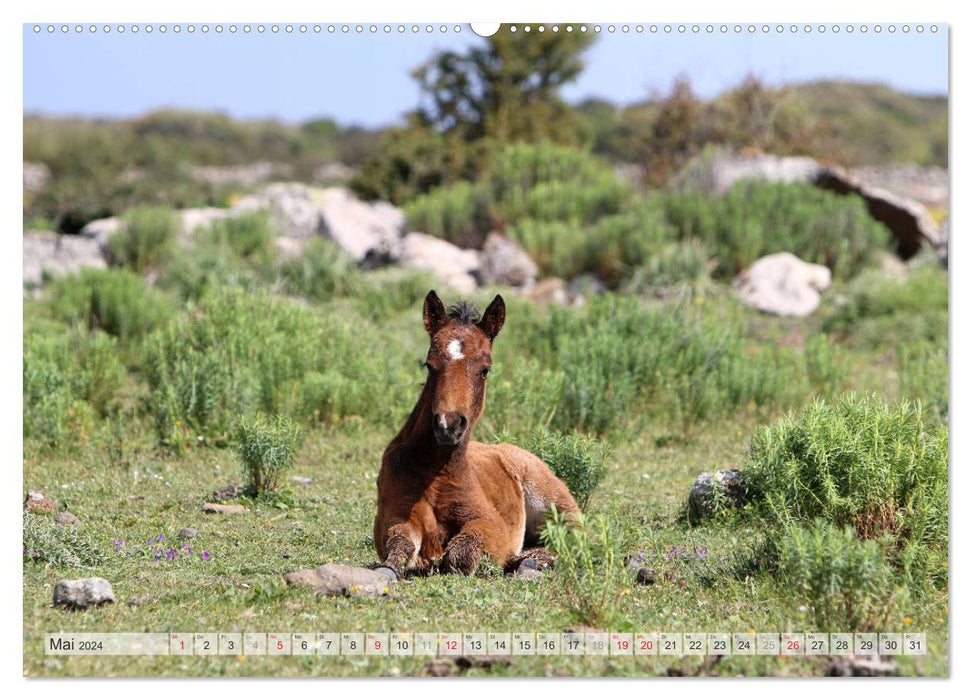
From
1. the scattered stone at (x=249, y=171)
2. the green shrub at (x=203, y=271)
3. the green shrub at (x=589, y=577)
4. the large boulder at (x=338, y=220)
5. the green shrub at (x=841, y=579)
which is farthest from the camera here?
the scattered stone at (x=249, y=171)

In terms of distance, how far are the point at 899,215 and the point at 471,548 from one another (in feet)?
53.5

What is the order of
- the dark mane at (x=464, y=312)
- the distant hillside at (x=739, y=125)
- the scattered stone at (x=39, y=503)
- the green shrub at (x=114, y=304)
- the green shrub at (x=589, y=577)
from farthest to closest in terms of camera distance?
1. the distant hillside at (x=739, y=125)
2. the green shrub at (x=114, y=304)
3. the scattered stone at (x=39, y=503)
4. the dark mane at (x=464, y=312)
5. the green shrub at (x=589, y=577)

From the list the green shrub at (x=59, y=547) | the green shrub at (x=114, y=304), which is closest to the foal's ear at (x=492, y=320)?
the green shrub at (x=59, y=547)

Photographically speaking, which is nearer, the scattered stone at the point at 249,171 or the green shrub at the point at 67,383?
the green shrub at the point at 67,383

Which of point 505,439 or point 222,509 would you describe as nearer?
point 505,439

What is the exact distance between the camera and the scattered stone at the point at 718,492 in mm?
7906

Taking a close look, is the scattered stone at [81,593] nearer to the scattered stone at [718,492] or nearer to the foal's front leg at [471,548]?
the foal's front leg at [471,548]

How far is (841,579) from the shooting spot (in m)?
4.88

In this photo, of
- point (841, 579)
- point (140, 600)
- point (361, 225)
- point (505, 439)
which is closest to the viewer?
point (841, 579)

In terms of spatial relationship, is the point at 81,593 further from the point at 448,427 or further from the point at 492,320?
the point at 492,320

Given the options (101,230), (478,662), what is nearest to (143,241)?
(101,230)

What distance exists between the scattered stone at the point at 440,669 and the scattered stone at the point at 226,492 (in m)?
4.63

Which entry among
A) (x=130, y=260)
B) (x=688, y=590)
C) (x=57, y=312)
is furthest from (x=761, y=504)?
(x=130, y=260)

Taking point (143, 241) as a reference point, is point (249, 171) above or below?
above
